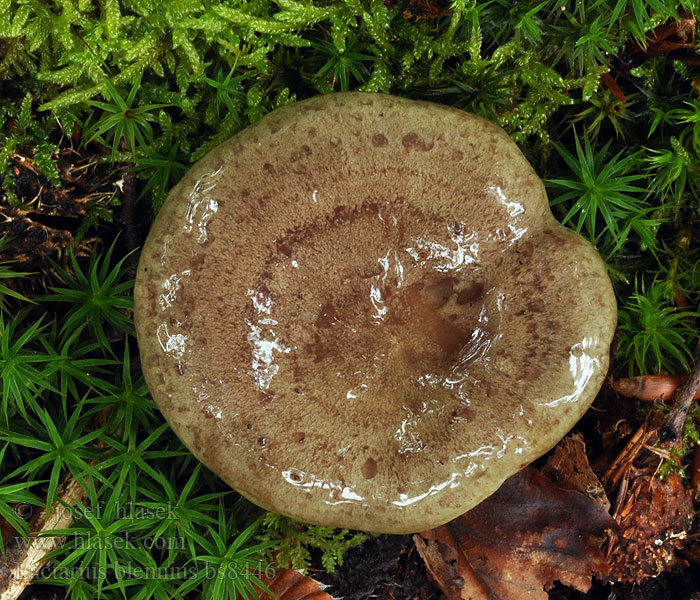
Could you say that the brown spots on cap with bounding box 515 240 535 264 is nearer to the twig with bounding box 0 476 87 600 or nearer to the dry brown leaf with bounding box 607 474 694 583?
the dry brown leaf with bounding box 607 474 694 583

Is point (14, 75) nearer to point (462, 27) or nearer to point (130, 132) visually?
point (130, 132)

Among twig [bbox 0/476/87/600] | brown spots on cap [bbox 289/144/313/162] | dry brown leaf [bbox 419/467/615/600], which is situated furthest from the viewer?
dry brown leaf [bbox 419/467/615/600]

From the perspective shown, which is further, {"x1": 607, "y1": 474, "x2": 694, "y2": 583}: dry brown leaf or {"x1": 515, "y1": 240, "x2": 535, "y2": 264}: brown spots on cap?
{"x1": 607, "y1": 474, "x2": 694, "y2": 583}: dry brown leaf

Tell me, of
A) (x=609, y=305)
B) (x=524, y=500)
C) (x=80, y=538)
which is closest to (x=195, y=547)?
(x=80, y=538)

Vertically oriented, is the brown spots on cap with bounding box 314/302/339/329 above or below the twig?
above

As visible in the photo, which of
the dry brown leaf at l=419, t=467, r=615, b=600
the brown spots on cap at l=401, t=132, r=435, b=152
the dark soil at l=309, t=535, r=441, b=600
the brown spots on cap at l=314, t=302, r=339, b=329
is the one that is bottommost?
the dark soil at l=309, t=535, r=441, b=600

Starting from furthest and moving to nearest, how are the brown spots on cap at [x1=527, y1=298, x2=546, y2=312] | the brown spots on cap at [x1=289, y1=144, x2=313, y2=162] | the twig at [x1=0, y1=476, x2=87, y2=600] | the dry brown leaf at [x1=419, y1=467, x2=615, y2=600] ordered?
the dry brown leaf at [x1=419, y1=467, x2=615, y2=600]
the twig at [x1=0, y1=476, x2=87, y2=600]
the brown spots on cap at [x1=527, y1=298, x2=546, y2=312]
the brown spots on cap at [x1=289, y1=144, x2=313, y2=162]

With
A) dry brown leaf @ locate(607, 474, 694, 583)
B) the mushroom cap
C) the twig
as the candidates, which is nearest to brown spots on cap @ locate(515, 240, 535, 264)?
the mushroom cap
